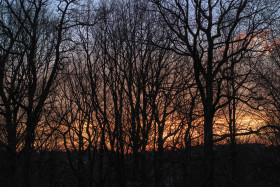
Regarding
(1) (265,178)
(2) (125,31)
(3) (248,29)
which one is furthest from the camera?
(1) (265,178)

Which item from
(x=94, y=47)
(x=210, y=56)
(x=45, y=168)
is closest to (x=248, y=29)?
(x=210, y=56)

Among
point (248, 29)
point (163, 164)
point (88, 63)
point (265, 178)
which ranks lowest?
point (265, 178)

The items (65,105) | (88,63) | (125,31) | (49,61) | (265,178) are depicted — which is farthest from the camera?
(265,178)

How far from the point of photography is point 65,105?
17953 millimetres

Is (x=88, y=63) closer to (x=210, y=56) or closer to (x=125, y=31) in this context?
(x=125, y=31)

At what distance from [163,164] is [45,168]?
22212 millimetres

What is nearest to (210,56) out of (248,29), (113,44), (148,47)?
(248,29)

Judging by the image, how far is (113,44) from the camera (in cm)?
1156

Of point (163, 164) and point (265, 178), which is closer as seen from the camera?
point (163, 164)

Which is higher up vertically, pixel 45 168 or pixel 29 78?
pixel 29 78

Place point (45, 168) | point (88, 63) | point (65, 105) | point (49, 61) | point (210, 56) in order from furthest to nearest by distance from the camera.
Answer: point (45, 168) < point (65, 105) < point (88, 63) < point (49, 61) < point (210, 56)

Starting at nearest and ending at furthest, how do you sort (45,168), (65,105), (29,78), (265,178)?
1. (29,78)
2. (65,105)
3. (265,178)
4. (45,168)

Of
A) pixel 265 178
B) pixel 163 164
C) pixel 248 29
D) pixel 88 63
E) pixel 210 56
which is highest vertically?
pixel 88 63

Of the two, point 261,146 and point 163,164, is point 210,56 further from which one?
point 261,146
